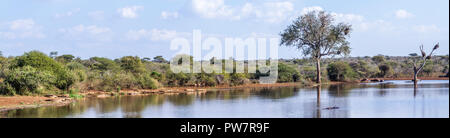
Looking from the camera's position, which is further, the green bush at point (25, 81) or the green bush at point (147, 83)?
the green bush at point (147, 83)

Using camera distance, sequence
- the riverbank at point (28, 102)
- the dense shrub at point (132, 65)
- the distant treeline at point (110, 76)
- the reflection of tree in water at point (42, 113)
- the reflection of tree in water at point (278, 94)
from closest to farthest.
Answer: the reflection of tree in water at point (42, 113) → the riverbank at point (28, 102) → the reflection of tree in water at point (278, 94) → the distant treeline at point (110, 76) → the dense shrub at point (132, 65)

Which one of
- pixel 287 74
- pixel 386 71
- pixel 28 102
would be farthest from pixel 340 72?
pixel 28 102

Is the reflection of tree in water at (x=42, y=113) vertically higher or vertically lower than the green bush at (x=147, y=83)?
lower

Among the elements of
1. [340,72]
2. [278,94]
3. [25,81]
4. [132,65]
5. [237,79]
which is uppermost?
[132,65]

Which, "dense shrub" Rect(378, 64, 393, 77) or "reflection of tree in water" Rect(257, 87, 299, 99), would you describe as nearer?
"reflection of tree in water" Rect(257, 87, 299, 99)

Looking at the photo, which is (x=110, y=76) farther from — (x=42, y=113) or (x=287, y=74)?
(x=287, y=74)

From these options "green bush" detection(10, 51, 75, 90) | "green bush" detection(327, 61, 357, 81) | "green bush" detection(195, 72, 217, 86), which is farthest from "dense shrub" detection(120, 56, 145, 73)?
"green bush" detection(327, 61, 357, 81)

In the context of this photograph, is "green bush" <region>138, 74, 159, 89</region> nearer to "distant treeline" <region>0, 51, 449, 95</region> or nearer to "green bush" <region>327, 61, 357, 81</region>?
"distant treeline" <region>0, 51, 449, 95</region>

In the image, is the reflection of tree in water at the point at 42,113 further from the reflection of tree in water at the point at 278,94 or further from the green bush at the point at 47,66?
the reflection of tree in water at the point at 278,94

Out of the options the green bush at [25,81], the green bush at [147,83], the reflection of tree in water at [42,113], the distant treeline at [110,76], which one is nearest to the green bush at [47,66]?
the distant treeline at [110,76]

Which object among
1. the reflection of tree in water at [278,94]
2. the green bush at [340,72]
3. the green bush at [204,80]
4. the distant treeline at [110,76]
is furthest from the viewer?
the green bush at [340,72]
